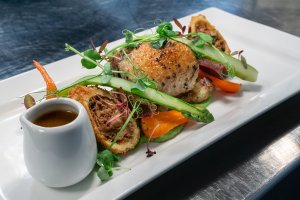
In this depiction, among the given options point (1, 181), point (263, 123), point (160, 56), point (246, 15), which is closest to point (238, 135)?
point (263, 123)

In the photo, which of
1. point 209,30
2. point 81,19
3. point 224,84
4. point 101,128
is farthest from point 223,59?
point 81,19

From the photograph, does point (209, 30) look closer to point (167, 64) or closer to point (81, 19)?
point (167, 64)

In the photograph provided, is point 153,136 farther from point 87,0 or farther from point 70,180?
point 87,0

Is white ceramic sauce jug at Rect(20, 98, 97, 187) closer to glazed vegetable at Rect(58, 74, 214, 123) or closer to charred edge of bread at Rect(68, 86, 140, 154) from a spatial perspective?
charred edge of bread at Rect(68, 86, 140, 154)

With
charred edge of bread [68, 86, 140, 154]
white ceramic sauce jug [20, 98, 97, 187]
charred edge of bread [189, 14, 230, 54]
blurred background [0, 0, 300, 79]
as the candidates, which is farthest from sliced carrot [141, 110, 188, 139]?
blurred background [0, 0, 300, 79]

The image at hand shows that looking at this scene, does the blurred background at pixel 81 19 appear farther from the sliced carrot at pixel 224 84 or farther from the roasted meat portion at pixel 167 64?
the sliced carrot at pixel 224 84

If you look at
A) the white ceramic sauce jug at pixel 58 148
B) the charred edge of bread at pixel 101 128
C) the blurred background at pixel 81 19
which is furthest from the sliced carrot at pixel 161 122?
the blurred background at pixel 81 19
